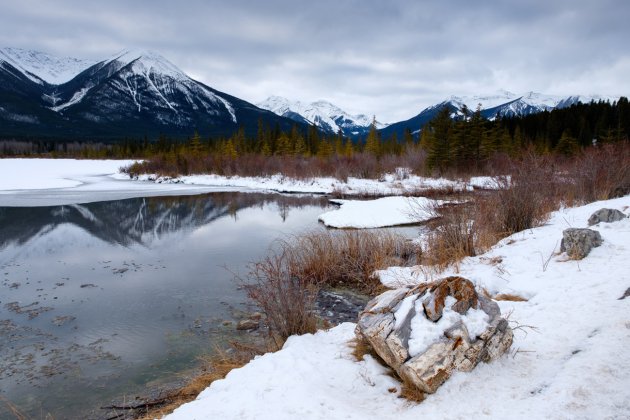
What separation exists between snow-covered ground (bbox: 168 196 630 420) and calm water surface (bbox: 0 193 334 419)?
180 centimetres

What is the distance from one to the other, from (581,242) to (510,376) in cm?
375

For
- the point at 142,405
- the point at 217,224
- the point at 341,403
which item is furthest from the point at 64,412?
the point at 217,224

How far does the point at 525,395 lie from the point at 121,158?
3919 inches

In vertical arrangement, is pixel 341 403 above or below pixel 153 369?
above

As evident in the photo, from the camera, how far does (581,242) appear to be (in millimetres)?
6266

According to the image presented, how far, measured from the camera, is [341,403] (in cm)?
360

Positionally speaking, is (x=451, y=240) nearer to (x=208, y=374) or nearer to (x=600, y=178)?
(x=208, y=374)

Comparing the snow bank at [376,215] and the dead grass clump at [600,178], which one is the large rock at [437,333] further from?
the snow bank at [376,215]

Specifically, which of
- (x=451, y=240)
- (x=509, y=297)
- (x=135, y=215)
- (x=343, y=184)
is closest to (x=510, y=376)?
(x=509, y=297)

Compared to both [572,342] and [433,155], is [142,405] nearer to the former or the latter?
[572,342]

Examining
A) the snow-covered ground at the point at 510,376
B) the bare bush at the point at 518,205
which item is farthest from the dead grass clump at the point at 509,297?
the bare bush at the point at 518,205

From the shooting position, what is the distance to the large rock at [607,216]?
25.0 ft

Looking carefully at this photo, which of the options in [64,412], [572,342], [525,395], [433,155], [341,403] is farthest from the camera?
[433,155]

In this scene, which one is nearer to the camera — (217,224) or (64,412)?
(64,412)
